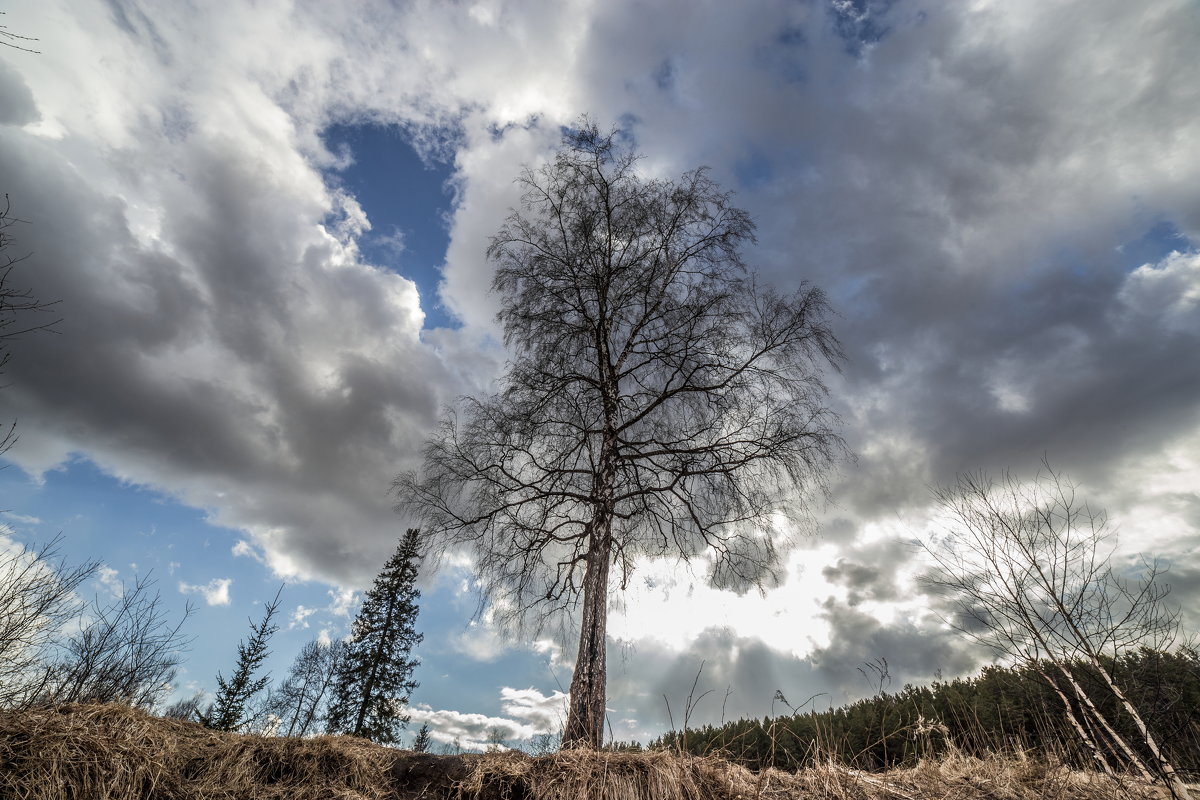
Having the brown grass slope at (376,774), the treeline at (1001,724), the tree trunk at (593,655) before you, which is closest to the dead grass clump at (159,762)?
the brown grass slope at (376,774)

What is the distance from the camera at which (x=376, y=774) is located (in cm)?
362

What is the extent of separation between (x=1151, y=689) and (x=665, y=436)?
631 centimetres

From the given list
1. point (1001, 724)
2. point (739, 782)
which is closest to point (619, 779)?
point (739, 782)

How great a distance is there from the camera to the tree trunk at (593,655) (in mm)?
6311

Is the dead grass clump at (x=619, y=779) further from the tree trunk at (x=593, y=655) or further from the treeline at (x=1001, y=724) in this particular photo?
the tree trunk at (x=593, y=655)

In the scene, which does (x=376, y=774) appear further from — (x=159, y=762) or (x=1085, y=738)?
(x=1085, y=738)

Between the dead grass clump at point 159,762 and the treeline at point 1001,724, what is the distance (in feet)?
7.72

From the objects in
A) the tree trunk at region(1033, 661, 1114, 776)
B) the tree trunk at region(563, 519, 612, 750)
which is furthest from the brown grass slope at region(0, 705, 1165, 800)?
the tree trunk at region(563, 519, 612, 750)

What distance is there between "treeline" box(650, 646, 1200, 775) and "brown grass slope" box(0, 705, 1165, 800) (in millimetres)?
176

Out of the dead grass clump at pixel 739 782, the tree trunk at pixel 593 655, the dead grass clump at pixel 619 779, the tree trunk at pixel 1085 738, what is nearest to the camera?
the dead grass clump at pixel 739 782

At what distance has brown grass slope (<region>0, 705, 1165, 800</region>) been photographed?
9.60ft

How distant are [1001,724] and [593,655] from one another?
444 cm

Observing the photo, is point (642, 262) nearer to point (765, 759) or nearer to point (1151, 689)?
point (765, 759)

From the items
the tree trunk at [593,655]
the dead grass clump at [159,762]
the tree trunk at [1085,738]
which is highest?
the tree trunk at [593,655]
